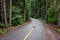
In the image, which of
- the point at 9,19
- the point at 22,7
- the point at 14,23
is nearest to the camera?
the point at 9,19

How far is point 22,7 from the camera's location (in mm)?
47000

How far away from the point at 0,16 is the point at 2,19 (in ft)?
4.05

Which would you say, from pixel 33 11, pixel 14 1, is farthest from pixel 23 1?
pixel 33 11

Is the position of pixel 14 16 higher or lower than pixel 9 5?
lower

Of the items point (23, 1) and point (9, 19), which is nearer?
point (9, 19)

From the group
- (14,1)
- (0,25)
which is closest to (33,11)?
(14,1)

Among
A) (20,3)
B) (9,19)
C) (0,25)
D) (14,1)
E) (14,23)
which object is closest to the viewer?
(0,25)

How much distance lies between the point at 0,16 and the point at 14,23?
3.19 metres

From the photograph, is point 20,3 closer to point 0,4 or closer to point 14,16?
point 14,16

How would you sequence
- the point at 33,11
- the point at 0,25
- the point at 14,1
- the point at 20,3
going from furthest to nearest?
the point at 33,11 < the point at 20,3 < the point at 14,1 < the point at 0,25

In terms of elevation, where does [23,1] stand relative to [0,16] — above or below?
above

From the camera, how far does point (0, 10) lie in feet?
98.5

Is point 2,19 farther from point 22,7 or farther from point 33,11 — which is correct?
point 33,11

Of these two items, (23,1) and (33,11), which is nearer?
(23,1)
